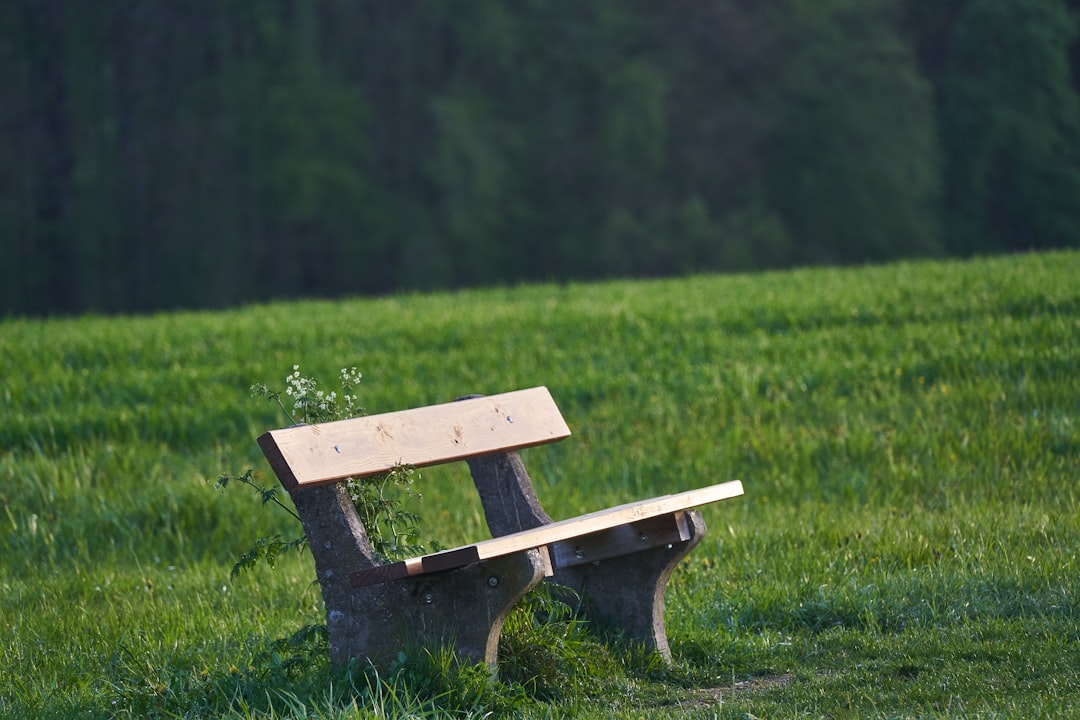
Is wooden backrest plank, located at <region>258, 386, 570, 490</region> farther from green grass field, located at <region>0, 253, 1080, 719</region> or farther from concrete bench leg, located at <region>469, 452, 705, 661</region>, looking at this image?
green grass field, located at <region>0, 253, 1080, 719</region>

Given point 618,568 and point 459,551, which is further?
point 618,568

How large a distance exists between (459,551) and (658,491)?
3.92 metres

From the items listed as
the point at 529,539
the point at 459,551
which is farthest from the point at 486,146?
the point at 459,551

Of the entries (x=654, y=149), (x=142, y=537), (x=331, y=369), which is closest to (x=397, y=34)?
(x=654, y=149)

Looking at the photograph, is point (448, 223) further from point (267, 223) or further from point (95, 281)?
point (95, 281)

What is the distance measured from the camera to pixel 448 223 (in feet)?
129

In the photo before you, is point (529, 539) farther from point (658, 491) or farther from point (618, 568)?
point (658, 491)

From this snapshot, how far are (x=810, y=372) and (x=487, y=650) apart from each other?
5.76 meters

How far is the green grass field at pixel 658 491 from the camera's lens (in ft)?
13.4

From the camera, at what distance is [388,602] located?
394 cm

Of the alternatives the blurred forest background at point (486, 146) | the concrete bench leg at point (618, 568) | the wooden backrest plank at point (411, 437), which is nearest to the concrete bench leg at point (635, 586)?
the concrete bench leg at point (618, 568)

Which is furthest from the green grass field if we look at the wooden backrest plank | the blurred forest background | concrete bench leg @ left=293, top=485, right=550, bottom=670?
the blurred forest background

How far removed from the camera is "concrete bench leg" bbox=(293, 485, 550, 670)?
391 centimetres

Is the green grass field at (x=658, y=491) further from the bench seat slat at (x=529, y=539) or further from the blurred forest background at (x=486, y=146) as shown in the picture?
the blurred forest background at (x=486, y=146)
